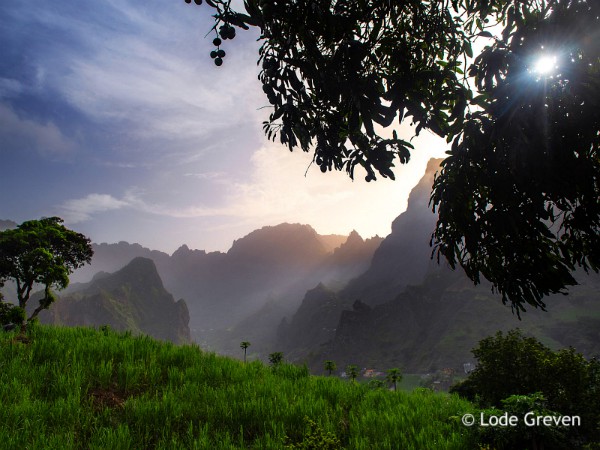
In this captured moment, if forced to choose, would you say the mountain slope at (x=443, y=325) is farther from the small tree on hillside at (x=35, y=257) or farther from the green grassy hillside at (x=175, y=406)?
the green grassy hillside at (x=175, y=406)

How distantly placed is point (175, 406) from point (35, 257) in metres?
25.4

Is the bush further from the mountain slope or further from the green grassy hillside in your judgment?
the mountain slope

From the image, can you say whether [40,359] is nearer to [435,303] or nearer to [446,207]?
[446,207]

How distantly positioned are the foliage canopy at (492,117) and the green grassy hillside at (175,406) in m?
3.20

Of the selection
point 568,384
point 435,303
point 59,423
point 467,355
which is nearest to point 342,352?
point 435,303

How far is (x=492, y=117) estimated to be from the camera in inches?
129

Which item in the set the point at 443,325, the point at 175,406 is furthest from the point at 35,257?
the point at 443,325

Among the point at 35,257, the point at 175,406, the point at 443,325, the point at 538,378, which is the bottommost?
the point at 443,325

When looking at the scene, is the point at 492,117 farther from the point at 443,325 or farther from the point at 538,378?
the point at 443,325

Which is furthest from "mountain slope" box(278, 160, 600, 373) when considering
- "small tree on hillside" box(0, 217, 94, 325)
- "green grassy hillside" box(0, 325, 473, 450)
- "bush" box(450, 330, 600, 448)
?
"green grassy hillside" box(0, 325, 473, 450)

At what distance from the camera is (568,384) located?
13.2 m

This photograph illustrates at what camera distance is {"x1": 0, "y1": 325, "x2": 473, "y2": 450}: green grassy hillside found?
15.7 feet

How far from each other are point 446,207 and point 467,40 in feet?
8.35

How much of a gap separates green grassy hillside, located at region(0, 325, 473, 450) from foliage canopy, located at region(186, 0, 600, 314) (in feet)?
10.5
